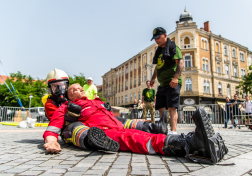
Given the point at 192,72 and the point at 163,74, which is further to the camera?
the point at 192,72

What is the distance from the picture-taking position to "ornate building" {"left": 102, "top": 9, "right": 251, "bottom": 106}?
30875 mm

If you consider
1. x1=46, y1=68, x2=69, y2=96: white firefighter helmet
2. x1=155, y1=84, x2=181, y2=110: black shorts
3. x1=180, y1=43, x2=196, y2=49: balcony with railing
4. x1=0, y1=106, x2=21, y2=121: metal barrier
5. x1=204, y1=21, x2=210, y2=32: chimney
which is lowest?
x1=0, y1=106, x2=21, y2=121: metal barrier

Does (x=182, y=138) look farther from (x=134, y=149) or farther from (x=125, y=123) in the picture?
(x=125, y=123)

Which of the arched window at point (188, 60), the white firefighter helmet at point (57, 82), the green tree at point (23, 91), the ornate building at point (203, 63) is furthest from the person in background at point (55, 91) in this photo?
the green tree at point (23, 91)

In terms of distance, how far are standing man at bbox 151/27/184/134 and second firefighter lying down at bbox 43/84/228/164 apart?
102 cm

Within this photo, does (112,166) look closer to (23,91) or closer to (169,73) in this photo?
(169,73)

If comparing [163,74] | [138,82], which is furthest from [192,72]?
[163,74]

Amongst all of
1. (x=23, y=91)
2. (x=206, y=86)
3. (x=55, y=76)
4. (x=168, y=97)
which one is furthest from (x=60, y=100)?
(x=23, y=91)

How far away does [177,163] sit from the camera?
2.08 m

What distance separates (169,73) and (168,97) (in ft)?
1.57

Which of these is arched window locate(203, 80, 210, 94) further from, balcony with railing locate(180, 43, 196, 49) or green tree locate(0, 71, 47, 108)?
green tree locate(0, 71, 47, 108)

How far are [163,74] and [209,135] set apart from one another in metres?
2.17

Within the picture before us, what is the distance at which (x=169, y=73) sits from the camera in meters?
3.96

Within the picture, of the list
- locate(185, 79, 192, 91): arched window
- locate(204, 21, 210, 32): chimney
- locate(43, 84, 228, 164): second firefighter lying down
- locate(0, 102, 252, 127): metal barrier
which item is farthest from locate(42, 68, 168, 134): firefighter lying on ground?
locate(204, 21, 210, 32): chimney
